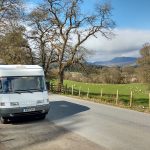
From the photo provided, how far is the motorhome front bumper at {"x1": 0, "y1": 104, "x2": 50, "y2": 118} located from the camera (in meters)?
14.3

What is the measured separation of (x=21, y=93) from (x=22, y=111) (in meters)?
0.78

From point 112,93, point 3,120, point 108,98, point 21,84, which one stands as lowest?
point 112,93

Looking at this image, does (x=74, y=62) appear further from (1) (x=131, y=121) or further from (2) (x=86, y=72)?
(1) (x=131, y=121)

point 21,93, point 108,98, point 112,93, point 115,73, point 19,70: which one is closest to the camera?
point 21,93

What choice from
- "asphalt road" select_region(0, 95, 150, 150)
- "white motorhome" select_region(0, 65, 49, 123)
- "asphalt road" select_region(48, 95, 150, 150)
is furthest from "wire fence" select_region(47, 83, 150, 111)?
"asphalt road" select_region(0, 95, 150, 150)

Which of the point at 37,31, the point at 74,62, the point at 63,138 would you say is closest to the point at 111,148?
the point at 63,138

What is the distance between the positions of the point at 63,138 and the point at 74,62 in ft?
102

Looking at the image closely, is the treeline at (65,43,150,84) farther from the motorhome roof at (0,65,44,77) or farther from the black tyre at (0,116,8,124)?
the black tyre at (0,116,8,124)

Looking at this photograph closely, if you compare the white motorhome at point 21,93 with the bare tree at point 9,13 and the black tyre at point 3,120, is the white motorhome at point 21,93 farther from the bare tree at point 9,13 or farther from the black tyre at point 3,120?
the bare tree at point 9,13

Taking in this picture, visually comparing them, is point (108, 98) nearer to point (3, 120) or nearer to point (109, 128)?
point (3, 120)

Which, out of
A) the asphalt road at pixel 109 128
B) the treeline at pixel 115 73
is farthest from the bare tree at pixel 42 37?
the asphalt road at pixel 109 128

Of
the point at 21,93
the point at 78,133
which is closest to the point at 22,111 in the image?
the point at 21,93

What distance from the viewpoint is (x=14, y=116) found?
47.7ft

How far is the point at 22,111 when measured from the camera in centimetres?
1455
